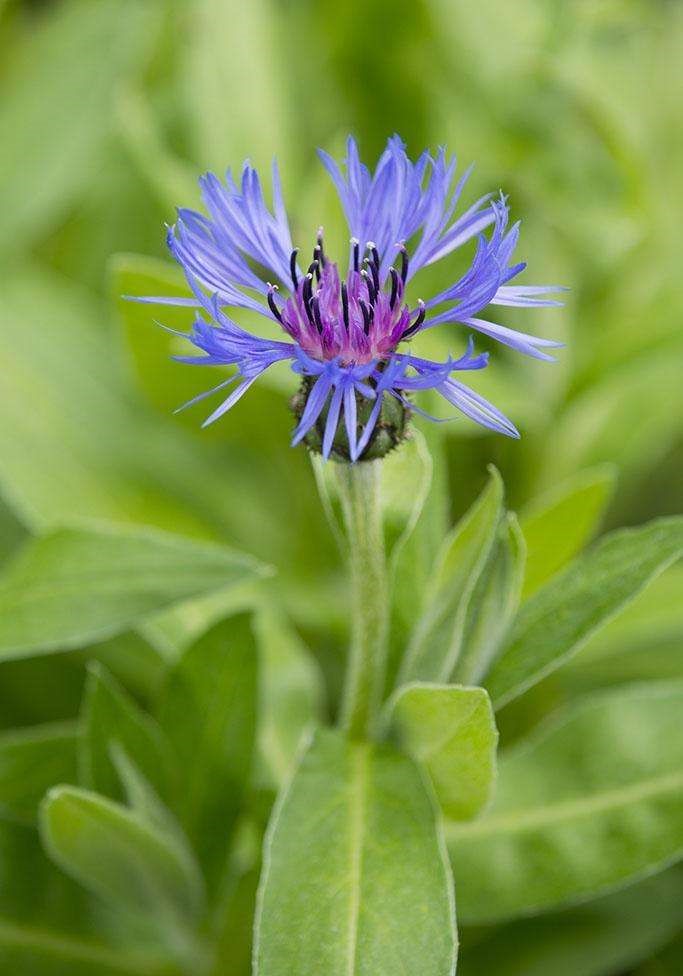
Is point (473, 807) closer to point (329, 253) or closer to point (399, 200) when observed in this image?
point (399, 200)

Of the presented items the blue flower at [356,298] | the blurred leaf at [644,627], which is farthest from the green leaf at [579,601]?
the blurred leaf at [644,627]

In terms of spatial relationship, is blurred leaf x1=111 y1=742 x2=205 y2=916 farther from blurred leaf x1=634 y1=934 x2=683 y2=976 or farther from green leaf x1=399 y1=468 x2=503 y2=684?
blurred leaf x1=634 y1=934 x2=683 y2=976

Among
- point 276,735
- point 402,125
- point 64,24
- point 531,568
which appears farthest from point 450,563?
point 64,24

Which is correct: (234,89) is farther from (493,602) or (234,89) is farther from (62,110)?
(493,602)

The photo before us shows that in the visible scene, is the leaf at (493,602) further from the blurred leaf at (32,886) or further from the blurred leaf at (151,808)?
the blurred leaf at (32,886)

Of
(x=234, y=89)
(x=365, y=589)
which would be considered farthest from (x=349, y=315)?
(x=234, y=89)
